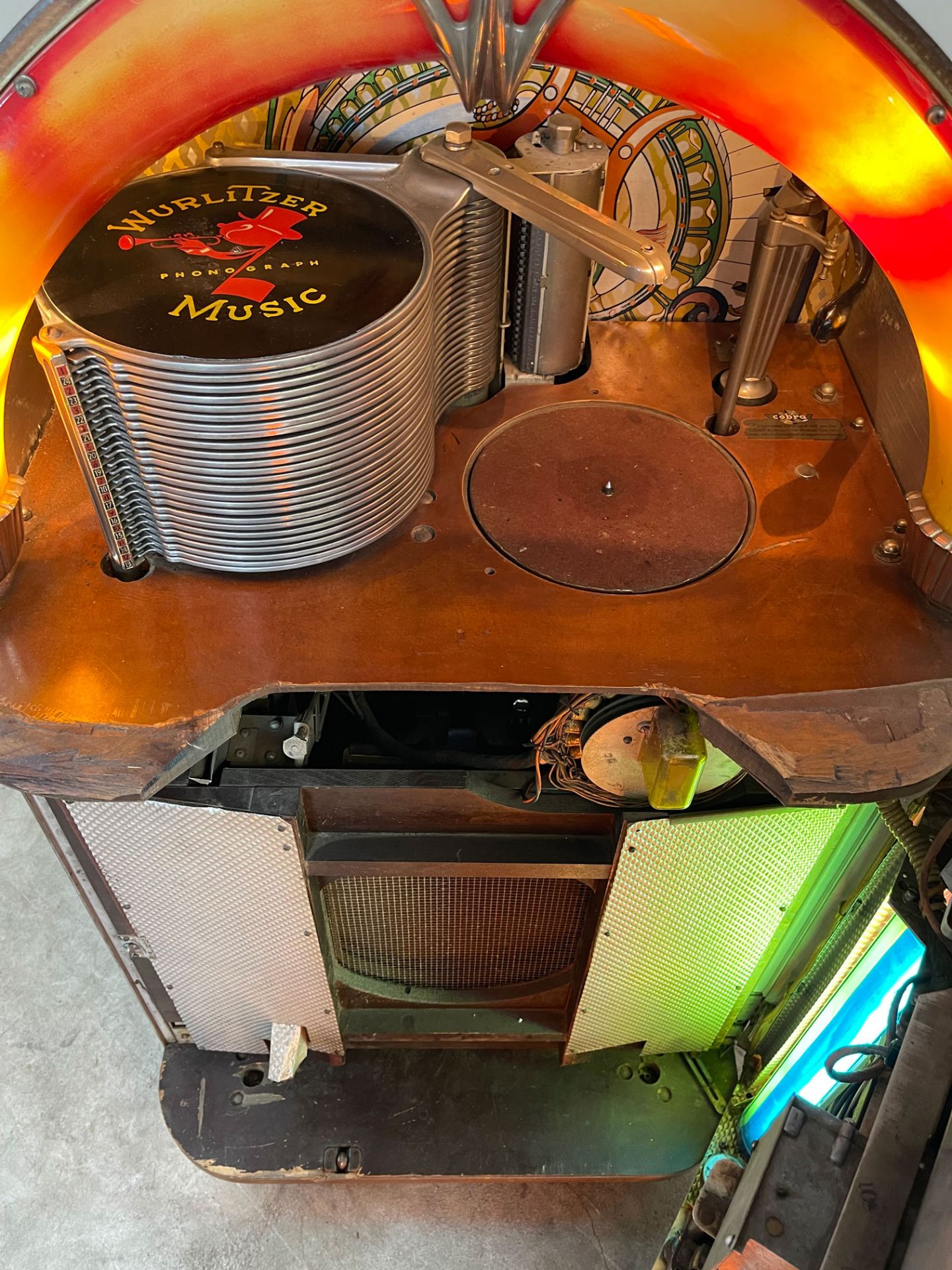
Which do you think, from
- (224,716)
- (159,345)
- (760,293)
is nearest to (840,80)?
(760,293)

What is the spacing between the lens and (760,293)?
1085 millimetres

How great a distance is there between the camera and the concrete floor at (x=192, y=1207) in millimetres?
1520

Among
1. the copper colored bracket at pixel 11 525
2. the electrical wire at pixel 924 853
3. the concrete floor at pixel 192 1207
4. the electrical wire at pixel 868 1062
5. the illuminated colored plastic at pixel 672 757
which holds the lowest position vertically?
the concrete floor at pixel 192 1207

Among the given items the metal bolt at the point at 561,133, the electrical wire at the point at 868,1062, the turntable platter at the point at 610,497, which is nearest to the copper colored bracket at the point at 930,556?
the turntable platter at the point at 610,497

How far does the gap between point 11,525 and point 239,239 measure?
1.16ft

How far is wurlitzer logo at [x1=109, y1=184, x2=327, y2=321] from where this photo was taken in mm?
902

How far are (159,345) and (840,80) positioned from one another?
0.58 m

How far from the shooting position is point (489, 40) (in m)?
0.76

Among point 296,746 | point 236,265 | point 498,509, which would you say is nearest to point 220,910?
point 296,746

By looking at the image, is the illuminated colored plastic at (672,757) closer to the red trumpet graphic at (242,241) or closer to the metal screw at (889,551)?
the metal screw at (889,551)

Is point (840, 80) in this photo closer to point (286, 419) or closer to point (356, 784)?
point (286, 419)

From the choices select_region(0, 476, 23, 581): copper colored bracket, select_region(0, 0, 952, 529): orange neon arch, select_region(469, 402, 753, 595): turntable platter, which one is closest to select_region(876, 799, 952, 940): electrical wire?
select_region(469, 402, 753, 595): turntable platter

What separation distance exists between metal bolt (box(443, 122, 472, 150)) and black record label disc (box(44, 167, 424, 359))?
10 centimetres

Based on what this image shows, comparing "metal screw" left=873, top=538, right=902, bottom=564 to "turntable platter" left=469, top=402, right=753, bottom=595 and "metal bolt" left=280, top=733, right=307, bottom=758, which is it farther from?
"metal bolt" left=280, top=733, right=307, bottom=758
